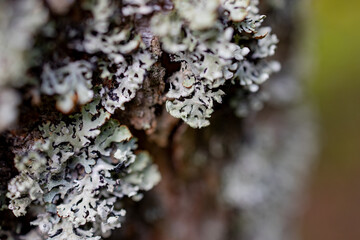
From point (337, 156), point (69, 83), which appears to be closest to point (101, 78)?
point (69, 83)

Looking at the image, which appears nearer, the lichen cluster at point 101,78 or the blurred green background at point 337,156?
the lichen cluster at point 101,78

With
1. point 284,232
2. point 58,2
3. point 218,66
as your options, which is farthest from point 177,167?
point 284,232

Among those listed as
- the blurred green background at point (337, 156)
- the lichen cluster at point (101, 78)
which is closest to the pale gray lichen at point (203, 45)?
the lichen cluster at point (101, 78)

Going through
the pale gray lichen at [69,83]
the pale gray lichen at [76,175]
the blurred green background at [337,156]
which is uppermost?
the pale gray lichen at [69,83]

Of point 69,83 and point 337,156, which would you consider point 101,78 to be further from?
point 337,156

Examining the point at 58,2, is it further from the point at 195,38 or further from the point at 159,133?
the point at 159,133

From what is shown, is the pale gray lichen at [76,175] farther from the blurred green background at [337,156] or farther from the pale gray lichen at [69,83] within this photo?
the blurred green background at [337,156]

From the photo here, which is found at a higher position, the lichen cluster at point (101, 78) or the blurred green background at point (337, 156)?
the lichen cluster at point (101, 78)

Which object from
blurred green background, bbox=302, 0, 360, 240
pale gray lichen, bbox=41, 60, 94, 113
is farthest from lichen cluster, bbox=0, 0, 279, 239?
blurred green background, bbox=302, 0, 360, 240
